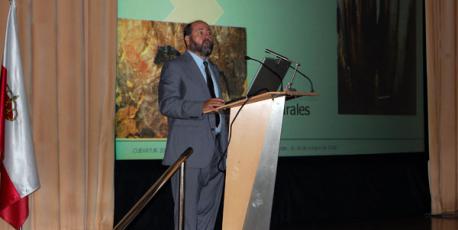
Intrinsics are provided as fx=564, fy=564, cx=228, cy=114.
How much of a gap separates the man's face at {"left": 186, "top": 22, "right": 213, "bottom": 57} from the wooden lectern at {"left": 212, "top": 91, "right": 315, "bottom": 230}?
0.84 meters

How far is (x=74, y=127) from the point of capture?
424cm

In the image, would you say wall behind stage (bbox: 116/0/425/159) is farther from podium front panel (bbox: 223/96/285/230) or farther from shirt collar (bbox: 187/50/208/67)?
podium front panel (bbox: 223/96/285/230)

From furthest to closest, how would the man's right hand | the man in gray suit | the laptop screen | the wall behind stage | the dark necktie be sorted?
the wall behind stage, the dark necktie, the man in gray suit, the laptop screen, the man's right hand

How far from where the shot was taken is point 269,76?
11.4ft

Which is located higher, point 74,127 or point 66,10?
point 66,10

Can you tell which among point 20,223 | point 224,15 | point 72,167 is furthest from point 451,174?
point 20,223

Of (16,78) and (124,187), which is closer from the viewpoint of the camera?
(16,78)

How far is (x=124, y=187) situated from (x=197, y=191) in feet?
3.84

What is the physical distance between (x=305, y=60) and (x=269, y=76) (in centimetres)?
182

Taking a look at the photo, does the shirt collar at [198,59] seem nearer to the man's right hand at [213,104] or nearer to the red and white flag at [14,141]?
the man's right hand at [213,104]

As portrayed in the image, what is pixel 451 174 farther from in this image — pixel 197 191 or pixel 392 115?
pixel 197 191

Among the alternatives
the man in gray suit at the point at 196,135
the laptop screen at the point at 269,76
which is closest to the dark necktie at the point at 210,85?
the man in gray suit at the point at 196,135

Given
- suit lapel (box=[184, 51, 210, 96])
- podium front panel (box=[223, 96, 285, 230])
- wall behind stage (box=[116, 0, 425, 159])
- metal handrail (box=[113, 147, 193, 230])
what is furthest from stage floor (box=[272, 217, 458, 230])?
metal handrail (box=[113, 147, 193, 230])

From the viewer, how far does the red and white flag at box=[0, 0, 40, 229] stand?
3600mm
